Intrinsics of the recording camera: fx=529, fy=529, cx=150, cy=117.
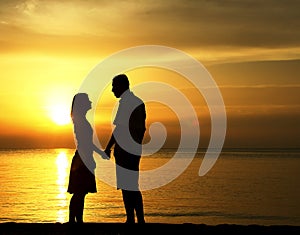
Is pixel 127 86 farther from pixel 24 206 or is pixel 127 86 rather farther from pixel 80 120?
pixel 24 206

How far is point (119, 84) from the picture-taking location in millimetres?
7836

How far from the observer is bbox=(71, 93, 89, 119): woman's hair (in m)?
8.01

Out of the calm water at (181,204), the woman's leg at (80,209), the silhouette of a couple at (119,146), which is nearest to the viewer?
the silhouette of a couple at (119,146)

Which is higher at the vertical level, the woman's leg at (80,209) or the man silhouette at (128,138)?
the man silhouette at (128,138)

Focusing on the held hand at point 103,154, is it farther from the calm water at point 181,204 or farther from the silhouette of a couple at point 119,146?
the calm water at point 181,204

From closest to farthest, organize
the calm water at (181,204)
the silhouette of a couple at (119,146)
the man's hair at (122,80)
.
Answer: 1. the man's hair at (122,80)
2. the silhouette of a couple at (119,146)
3. the calm water at (181,204)

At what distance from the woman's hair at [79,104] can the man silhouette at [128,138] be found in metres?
0.50

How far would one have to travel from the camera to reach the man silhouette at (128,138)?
7892 millimetres

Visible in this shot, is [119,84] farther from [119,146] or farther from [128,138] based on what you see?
[119,146]

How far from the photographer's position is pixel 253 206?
4091 centimetres
